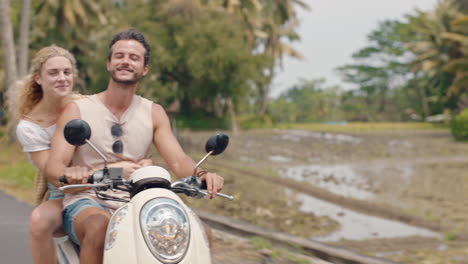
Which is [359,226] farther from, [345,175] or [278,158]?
[278,158]

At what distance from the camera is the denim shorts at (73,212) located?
10.1ft

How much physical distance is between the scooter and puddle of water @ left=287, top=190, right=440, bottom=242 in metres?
5.50

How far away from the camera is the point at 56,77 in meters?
3.67

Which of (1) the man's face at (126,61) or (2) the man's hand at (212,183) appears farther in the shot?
(1) the man's face at (126,61)

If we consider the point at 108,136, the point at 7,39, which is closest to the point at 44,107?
the point at 108,136

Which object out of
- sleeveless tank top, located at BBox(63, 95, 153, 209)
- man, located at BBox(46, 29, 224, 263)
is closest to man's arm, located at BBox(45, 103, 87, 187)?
man, located at BBox(46, 29, 224, 263)

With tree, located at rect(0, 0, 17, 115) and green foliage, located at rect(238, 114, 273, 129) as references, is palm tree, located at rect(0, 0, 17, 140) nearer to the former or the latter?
tree, located at rect(0, 0, 17, 115)

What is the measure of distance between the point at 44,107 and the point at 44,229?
834 millimetres

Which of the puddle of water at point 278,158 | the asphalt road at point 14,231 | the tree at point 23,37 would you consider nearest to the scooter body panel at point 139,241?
the asphalt road at point 14,231

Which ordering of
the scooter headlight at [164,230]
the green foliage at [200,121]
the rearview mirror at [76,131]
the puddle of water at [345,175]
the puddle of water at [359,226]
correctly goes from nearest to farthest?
the scooter headlight at [164,230] < the rearview mirror at [76,131] < the puddle of water at [359,226] < the puddle of water at [345,175] < the green foliage at [200,121]

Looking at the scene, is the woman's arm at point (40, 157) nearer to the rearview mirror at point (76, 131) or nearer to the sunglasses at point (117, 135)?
the sunglasses at point (117, 135)

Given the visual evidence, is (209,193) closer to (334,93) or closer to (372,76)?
(372,76)

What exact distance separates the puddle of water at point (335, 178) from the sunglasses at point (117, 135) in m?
9.18

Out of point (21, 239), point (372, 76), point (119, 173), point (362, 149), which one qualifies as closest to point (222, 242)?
point (21, 239)
